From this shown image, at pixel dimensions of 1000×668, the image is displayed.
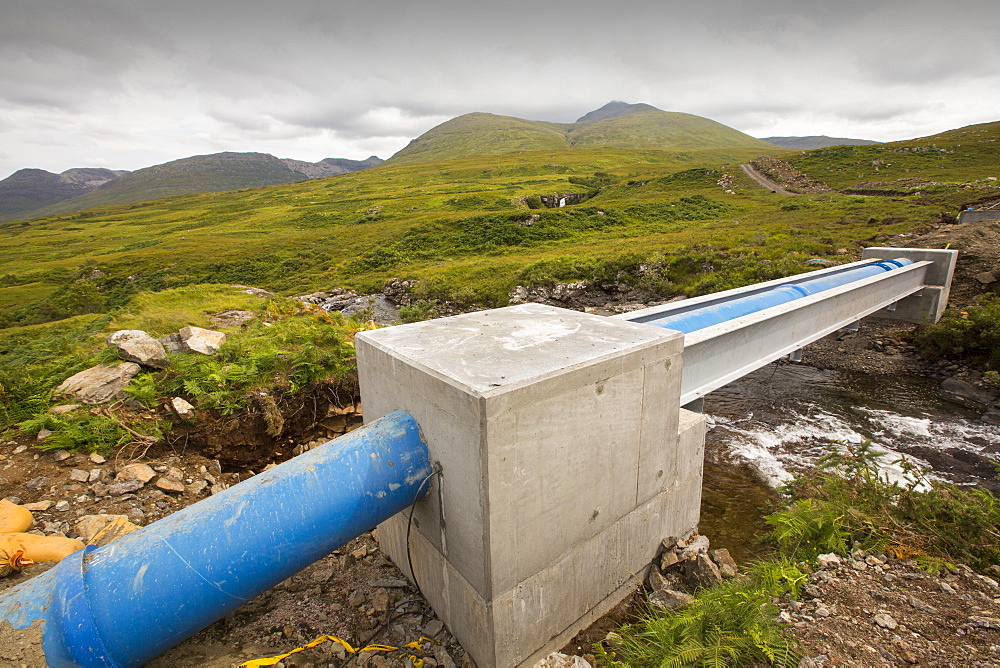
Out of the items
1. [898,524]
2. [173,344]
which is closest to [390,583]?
[898,524]

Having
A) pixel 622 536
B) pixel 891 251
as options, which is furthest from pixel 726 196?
pixel 622 536

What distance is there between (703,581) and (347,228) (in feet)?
132

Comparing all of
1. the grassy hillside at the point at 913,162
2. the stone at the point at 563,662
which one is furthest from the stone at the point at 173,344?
the grassy hillside at the point at 913,162

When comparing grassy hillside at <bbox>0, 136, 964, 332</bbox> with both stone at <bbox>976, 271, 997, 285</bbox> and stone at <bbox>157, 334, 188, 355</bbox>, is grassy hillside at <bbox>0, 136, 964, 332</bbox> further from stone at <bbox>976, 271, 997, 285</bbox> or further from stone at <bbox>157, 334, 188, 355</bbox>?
stone at <bbox>157, 334, 188, 355</bbox>

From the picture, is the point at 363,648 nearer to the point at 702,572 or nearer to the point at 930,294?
the point at 702,572

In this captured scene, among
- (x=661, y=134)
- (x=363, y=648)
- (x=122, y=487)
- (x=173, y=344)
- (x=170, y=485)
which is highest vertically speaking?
(x=661, y=134)

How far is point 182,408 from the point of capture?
5.72m

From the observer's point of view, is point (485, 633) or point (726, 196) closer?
point (485, 633)

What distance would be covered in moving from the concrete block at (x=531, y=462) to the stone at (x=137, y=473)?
113 inches

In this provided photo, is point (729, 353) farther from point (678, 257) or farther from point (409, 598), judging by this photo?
point (678, 257)

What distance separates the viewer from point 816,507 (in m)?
4.44

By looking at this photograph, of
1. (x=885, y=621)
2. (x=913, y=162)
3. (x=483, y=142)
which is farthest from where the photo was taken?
(x=483, y=142)

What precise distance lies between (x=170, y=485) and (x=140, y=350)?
2607 millimetres

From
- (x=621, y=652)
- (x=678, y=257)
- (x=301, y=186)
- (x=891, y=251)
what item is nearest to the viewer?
(x=621, y=652)
